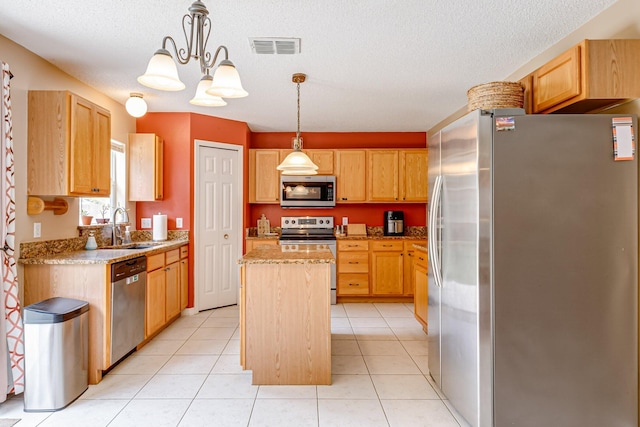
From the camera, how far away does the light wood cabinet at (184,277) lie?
4.02 meters

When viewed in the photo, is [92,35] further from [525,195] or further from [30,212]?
[525,195]

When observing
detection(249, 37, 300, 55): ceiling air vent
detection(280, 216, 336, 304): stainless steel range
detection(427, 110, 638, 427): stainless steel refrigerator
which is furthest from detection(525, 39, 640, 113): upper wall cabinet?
detection(280, 216, 336, 304): stainless steel range

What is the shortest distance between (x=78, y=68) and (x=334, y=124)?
3.05 meters

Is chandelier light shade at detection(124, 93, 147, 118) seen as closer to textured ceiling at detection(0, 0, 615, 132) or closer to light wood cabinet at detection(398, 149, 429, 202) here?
textured ceiling at detection(0, 0, 615, 132)

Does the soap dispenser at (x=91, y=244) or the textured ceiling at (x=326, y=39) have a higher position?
the textured ceiling at (x=326, y=39)

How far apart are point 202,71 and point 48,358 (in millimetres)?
2108

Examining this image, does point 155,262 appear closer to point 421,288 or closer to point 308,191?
point 308,191

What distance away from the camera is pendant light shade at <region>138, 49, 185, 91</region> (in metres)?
1.51

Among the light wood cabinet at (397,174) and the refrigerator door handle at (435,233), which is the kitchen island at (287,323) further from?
the light wood cabinet at (397,174)

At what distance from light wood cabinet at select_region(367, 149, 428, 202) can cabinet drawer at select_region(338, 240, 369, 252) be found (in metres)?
0.73

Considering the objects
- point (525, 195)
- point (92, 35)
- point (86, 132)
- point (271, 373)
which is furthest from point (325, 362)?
point (92, 35)

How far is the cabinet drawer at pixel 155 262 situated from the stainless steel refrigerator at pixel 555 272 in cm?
287

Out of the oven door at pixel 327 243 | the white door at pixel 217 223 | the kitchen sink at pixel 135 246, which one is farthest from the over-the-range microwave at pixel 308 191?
the kitchen sink at pixel 135 246

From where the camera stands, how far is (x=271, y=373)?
252cm
